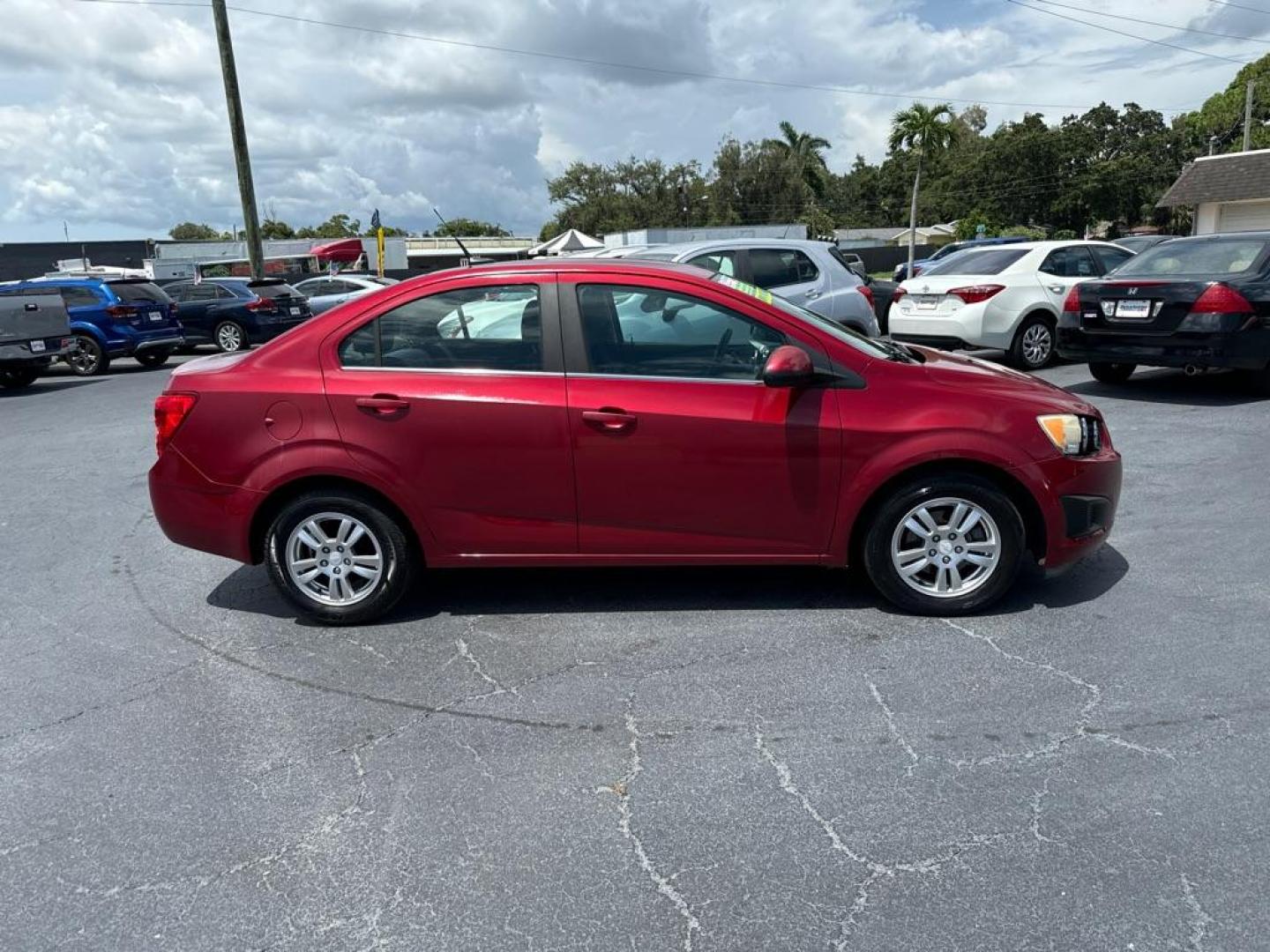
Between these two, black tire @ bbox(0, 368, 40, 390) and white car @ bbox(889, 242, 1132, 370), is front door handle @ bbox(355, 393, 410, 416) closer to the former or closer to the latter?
white car @ bbox(889, 242, 1132, 370)

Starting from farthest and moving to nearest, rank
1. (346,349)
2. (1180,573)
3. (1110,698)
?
1. (1180,573)
2. (346,349)
3. (1110,698)

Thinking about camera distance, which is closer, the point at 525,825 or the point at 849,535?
the point at 525,825

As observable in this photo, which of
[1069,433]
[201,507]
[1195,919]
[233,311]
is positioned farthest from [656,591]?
[233,311]

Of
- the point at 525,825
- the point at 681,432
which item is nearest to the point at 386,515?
the point at 681,432

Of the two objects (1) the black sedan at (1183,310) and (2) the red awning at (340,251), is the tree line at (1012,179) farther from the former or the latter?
(1) the black sedan at (1183,310)

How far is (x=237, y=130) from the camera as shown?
67.8 feet

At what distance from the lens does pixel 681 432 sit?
443 cm

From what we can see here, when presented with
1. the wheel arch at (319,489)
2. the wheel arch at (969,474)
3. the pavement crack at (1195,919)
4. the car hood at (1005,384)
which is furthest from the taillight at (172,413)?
the pavement crack at (1195,919)

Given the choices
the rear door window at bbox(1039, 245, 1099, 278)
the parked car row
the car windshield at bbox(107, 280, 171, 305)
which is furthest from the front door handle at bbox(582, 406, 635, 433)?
the car windshield at bbox(107, 280, 171, 305)

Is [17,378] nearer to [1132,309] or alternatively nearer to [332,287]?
[332,287]

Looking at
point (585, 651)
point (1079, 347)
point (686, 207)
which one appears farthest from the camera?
point (686, 207)

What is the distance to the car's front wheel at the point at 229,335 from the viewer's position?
19.2 meters

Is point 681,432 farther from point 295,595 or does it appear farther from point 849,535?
point 295,595

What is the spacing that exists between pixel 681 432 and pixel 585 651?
1.05 meters
